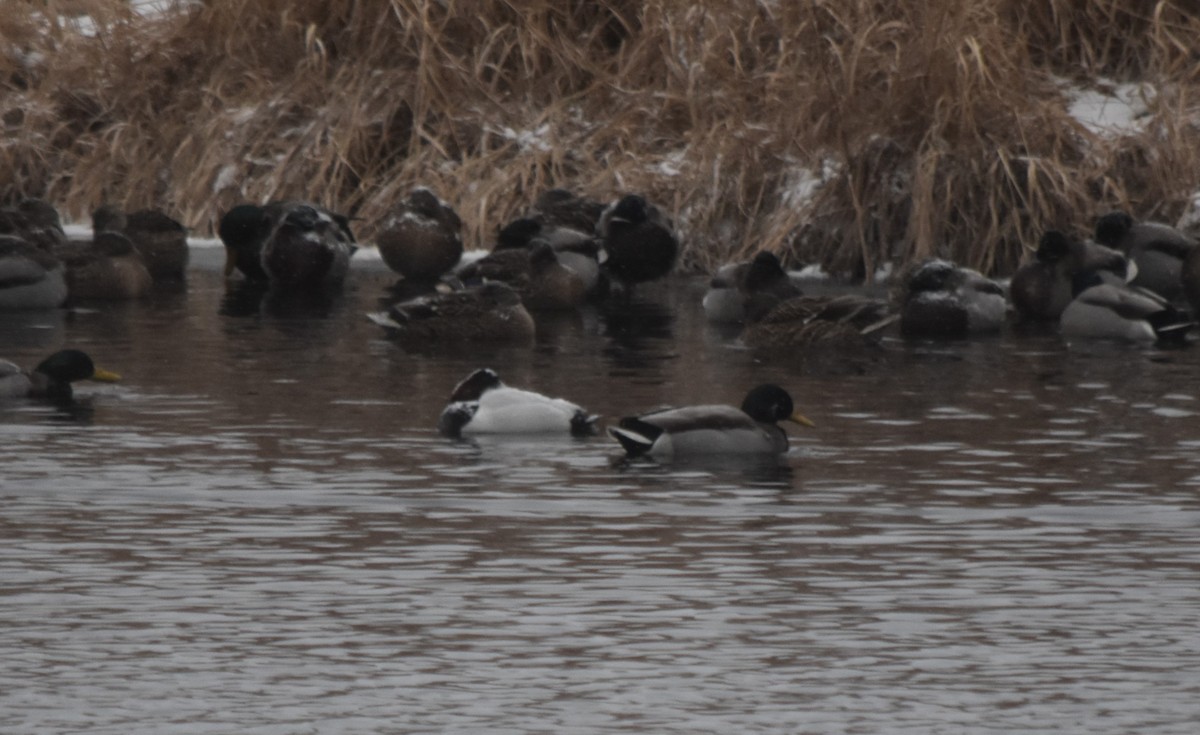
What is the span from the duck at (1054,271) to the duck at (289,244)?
5.00 metres

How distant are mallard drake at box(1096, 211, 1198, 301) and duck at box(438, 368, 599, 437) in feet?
22.9

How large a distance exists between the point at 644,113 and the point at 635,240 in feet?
9.39

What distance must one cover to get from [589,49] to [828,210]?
4.02 meters

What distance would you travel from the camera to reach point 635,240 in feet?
62.6

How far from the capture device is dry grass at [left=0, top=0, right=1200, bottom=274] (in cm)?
1912

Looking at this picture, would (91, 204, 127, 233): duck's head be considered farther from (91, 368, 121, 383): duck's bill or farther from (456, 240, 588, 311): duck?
(91, 368, 121, 383): duck's bill

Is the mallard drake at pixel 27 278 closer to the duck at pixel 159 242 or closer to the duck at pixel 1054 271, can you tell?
the duck at pixel 159 242

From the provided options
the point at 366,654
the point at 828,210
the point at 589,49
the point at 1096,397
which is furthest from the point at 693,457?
the point at 589,49

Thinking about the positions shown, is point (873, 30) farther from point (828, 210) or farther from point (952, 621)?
point (952, 621)

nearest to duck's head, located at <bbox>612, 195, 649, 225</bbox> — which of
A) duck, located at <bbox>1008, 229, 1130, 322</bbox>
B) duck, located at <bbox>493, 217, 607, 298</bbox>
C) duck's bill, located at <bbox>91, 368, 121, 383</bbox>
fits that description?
duck, located at <bbox>493, 217, 607, 298</bbox>

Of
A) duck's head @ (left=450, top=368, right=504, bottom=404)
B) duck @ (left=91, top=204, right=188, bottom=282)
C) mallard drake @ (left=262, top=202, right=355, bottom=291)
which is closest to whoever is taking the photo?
duck's head @ (left=450, top=368, right=504, bottom=404)

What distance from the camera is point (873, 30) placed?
19.7m

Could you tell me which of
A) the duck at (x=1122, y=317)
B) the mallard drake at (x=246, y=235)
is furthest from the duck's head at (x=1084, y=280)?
the mallard drake at (x=246, y=235)

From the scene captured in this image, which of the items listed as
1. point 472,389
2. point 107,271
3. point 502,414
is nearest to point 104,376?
point 472,389
